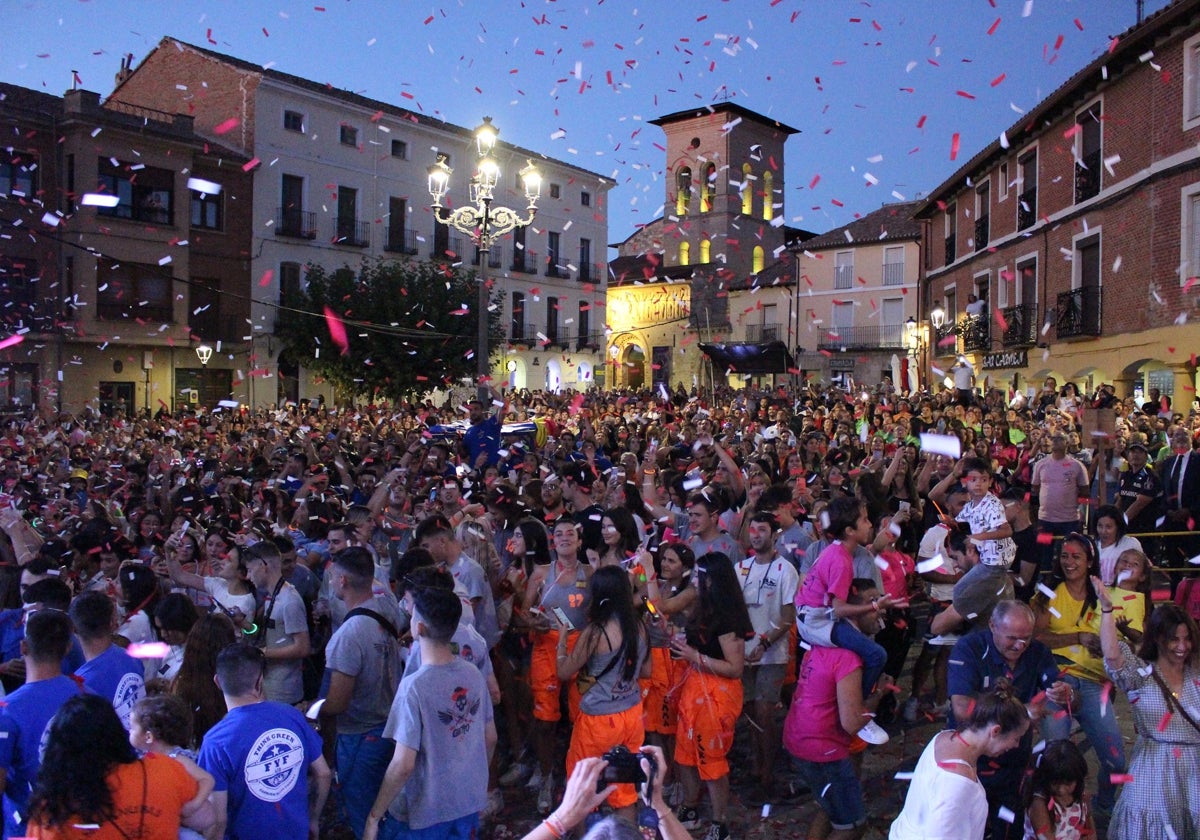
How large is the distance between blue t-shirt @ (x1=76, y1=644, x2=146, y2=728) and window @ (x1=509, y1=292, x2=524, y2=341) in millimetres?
34035

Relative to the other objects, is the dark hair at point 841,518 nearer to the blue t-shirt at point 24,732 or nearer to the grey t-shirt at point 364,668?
the grey t-shirt at point 364,668

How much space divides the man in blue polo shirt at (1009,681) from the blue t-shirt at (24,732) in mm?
3287

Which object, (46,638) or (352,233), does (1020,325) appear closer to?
(46,638)

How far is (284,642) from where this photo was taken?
14.7 ft

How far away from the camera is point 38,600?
3.95m

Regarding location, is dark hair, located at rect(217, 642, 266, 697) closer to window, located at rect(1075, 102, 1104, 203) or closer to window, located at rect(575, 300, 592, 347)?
window, located at rect(1075, 102, 1104, 203)

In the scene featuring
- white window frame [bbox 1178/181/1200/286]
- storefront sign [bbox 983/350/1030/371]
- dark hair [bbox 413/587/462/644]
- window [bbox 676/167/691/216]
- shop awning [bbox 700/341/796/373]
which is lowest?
dark hair [bbox 413/587/462/644]

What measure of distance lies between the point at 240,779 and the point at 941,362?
26654 millimetres

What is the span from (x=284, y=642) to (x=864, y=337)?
38.4 m

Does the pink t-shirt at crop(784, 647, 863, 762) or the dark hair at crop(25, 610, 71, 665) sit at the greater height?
the dark hair at crop(25, 610, 71, 665)

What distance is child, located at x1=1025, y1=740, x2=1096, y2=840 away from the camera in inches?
138

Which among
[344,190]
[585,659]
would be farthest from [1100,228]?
[344,190]

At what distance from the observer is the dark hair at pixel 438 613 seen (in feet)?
10.7

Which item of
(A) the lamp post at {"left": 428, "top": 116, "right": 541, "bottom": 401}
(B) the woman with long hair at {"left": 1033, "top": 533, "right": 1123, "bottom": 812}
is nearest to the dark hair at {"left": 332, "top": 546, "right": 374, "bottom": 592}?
(B) the woman with long hair at {"left": 1033, "top": 533, "right": 1123, "bottom": 812}
